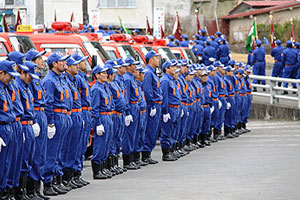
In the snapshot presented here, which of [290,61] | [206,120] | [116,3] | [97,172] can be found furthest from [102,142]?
[116,3]

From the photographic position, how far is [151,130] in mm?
17125

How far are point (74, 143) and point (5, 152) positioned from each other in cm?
251

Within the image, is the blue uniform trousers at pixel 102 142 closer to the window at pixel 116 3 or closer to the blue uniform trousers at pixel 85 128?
the blue uniform trousers at pixel 85 128

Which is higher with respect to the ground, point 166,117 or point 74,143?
point 74,143

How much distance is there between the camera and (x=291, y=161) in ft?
54.2

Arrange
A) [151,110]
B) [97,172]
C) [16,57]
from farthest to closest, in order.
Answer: [151,110] → [97,172] → [16,57]

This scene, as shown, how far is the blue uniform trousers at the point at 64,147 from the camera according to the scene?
1297 centimetres

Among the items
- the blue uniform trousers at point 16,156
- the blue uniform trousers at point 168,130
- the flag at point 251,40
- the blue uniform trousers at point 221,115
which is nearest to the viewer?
the blue uniform trousers at point 16,156

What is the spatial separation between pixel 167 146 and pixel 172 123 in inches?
18.9

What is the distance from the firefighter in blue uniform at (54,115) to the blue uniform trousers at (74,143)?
350 millimetres

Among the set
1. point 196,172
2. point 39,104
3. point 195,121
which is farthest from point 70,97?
point 195,121

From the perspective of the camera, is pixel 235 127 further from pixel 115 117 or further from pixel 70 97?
pixel 70 97

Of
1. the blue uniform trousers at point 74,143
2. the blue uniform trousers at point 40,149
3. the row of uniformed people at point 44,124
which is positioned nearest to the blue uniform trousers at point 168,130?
the row of uniformed people at point 44,124

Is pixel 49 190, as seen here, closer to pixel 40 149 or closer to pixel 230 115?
pixel 40 149
